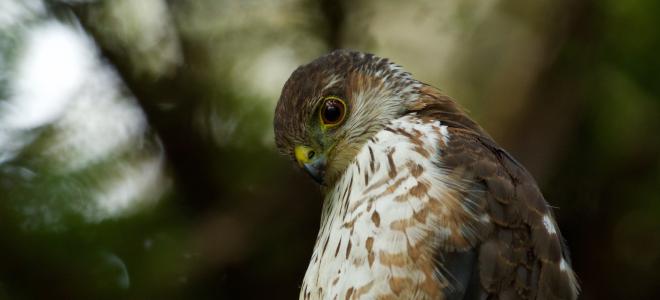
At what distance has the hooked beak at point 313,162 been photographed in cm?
335

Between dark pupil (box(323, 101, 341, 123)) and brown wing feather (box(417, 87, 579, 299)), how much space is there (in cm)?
52

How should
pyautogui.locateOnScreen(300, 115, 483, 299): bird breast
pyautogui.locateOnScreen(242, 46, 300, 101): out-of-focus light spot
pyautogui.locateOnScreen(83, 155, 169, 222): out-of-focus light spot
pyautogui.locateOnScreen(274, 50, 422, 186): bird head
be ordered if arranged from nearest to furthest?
pyautogui.locateOnScreen(300, 115, 483, 299): bird breast < pyautogui.locateOnScreen(274, 50, 422, 186): bird head < pyautogui.locateOnScreen(83, 155, 169, 222): out-of-focus light spot < pyautogui.locateOnScreen(242, 46, 300, 101): out-of-focus light spot

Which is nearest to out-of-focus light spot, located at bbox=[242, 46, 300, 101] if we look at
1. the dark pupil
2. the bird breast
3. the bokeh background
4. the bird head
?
the bokeh background

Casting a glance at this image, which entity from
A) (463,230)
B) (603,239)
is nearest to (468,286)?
(463,230)

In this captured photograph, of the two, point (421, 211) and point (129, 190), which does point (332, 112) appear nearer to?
point (421, 211)

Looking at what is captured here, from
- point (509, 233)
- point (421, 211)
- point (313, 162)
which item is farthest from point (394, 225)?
point (313, 162)

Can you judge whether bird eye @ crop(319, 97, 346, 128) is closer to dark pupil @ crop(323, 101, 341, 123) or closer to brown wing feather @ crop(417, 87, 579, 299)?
dark pupil @ crop(323, 101, 341, 123)

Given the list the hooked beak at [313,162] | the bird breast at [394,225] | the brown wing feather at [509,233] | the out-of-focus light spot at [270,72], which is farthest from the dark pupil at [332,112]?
the out-of-focus light spot at [270,72]

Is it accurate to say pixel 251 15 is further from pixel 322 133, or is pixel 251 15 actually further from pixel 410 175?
pixel 410 175

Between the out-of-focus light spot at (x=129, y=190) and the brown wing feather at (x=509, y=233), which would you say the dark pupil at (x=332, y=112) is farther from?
the out-of-focus light spot at (x=129, y=190)

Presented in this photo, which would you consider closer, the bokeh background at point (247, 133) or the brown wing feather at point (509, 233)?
the brown wing feather at point (509, 233)

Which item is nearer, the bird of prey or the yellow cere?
the bird of prey

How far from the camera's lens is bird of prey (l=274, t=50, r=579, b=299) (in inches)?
107

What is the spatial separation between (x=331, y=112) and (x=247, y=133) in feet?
2.96
